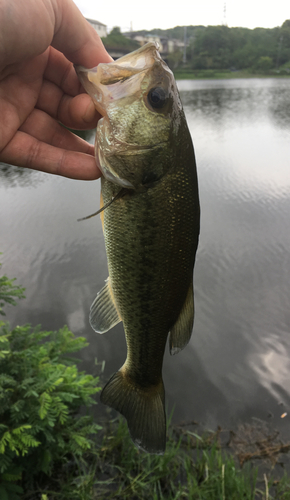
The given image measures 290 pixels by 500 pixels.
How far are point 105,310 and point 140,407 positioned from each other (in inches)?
22.9

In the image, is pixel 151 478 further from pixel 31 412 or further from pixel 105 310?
pixel 105 310

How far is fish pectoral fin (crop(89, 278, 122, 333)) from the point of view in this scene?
1700 millimetres

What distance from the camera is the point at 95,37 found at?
1718 mm

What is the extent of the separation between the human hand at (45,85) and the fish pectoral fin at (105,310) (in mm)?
662

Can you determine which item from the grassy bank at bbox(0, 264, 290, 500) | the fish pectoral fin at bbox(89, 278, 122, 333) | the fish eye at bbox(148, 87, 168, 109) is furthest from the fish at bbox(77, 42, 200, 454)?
the grassy bank at bbox(0, 264, 290, 500)

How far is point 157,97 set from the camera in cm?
144

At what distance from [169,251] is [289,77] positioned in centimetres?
6281

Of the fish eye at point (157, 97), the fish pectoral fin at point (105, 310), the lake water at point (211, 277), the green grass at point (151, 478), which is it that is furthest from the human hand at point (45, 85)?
the lake water at point (211, 277)

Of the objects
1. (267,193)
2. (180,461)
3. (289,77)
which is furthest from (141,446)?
(289,77)

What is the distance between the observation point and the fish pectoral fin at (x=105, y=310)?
5.58 ft

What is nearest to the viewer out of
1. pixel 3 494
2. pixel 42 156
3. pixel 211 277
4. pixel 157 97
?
pixel 157 97

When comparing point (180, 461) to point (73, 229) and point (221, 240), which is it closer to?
point (221, 240)

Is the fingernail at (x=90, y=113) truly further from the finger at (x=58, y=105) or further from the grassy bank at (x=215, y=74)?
the grassy bank at (x=215, y=74)

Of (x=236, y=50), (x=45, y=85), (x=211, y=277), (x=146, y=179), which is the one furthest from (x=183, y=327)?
(x=236, y=50)
